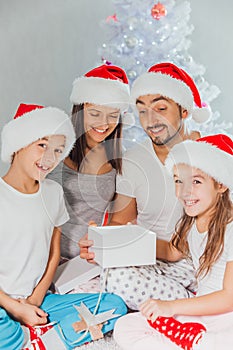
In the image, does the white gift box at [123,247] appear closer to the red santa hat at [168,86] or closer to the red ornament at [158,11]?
the red santa hat at [168,86]

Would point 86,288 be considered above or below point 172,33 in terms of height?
below

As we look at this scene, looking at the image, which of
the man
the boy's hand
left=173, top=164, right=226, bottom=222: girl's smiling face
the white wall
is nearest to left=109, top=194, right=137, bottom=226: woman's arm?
the man

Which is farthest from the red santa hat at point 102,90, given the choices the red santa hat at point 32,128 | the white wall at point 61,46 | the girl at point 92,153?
the white wall at point 61,46

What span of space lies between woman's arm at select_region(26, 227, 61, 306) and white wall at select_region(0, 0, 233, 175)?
5.63ft

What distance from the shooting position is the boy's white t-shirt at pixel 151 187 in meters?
1.86

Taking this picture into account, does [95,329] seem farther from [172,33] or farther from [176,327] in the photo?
[172,33]

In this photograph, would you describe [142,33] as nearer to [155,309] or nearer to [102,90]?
[102,90]

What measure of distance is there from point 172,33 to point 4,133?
1679mm

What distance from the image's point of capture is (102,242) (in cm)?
168

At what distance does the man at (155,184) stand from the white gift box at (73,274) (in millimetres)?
111

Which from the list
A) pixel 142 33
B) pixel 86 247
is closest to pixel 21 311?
pixel 86 247

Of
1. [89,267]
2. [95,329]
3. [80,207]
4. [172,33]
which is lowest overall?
[95,329]

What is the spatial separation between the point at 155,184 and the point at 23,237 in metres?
0.49

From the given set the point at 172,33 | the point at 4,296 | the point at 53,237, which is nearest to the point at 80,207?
the point at 53,237
